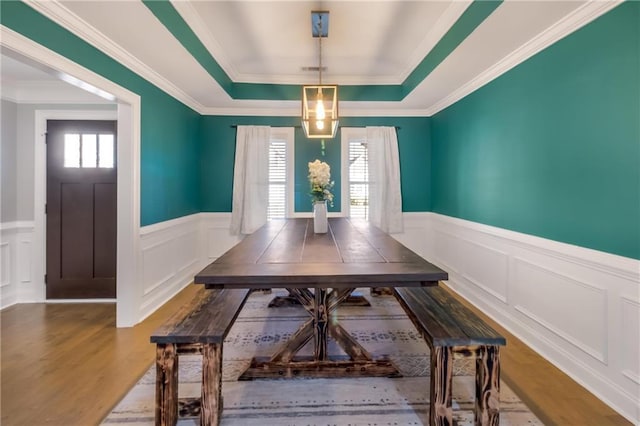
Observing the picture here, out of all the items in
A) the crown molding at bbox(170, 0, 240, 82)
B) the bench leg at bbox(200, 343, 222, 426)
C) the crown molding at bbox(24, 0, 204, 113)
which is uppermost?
the crown molding at bbox(170, 0, 240, 82)

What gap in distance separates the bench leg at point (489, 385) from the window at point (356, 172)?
3.36 meters

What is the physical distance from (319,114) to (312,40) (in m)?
1.00

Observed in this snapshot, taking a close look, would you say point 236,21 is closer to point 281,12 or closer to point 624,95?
point 281,12

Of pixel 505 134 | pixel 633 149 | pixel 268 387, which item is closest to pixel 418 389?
pixel 268 387

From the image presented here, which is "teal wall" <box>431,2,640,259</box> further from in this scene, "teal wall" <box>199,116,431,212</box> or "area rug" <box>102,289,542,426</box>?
"teal wall" <box>199,116,431,212</box>

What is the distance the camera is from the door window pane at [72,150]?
351 cm

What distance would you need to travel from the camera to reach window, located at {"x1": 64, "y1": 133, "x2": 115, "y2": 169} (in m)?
3.51

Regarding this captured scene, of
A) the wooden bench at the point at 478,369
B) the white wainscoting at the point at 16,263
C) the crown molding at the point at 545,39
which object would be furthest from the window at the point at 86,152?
the crown molding at the point at 545,39

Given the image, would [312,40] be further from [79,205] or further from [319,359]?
[79,205]

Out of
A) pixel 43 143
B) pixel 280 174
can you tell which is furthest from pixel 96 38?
pixel 280 174

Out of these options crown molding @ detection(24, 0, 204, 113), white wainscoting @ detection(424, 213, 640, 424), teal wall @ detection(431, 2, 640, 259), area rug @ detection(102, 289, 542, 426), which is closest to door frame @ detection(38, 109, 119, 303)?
crown molding @ detection(24, 0, 204, 113)

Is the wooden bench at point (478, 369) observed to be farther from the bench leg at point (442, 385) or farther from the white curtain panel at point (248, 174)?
the white curtain panel at point (248, 174)

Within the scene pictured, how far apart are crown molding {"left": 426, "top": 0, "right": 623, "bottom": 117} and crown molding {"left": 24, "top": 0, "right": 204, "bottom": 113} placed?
329 centimetres

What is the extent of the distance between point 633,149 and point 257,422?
2.56 m
